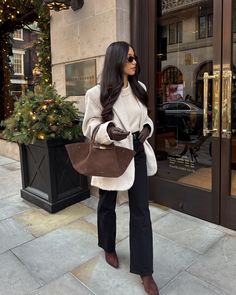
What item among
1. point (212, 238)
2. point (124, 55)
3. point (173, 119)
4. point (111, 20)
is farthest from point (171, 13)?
point (212, 238)

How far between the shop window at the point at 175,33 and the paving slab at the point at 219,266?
2.25 m

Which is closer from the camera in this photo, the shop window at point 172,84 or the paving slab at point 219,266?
the paving slab at point 219,266

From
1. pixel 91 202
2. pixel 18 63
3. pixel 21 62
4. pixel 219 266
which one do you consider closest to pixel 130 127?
pixel 219 266

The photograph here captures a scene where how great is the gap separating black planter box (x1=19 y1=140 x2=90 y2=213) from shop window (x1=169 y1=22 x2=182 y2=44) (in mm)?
1785

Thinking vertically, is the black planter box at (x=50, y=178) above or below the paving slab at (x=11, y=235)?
above

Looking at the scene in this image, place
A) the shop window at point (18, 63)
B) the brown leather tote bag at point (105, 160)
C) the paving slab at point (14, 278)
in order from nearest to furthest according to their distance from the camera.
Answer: the brown leather tote bag at point (105, 160), the paving slab at point (14, 278), the shop window at point (18, 63)

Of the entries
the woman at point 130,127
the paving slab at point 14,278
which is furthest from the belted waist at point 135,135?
the paving slab at point 14,278

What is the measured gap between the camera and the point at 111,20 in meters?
3.59

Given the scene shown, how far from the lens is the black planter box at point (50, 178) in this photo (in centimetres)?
366

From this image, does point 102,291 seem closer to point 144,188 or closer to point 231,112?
point 144,188

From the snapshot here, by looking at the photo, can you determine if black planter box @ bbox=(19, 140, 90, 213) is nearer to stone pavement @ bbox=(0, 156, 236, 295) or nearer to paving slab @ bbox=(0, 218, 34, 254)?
stone pavement @ bbox=(0, 156, 236, 295)

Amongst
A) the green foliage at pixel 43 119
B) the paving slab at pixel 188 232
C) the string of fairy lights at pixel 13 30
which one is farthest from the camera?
the string of fairy lights at pixel 13 30

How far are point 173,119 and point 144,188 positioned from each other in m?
1.62

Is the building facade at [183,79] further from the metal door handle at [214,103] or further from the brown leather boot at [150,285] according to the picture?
the brown leather boot at [150,285]
